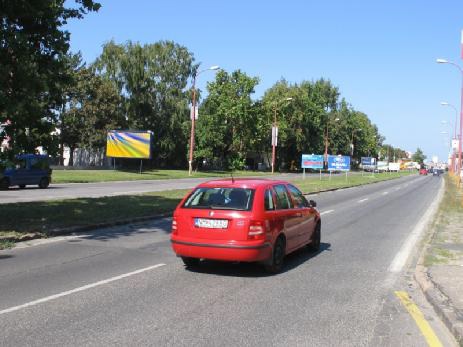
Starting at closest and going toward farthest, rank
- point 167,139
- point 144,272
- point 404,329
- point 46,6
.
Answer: point 404,329 < point 144,272 < point 46,6 < point 167,139

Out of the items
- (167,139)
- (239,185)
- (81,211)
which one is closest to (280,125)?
(167,139)

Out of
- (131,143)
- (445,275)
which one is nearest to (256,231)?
(445,275)

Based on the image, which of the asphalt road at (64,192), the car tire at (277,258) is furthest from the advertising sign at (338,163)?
the car tire at (277,258)

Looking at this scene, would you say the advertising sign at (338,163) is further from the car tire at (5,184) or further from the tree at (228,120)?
the car tire at (5,184)

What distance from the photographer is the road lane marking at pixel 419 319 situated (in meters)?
5.29

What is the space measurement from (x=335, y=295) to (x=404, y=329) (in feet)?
4.84

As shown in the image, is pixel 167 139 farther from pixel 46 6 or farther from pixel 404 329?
pixel 404 329

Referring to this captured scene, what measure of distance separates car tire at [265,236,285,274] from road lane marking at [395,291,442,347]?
6.18ft

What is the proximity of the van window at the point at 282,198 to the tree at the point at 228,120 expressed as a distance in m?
59.3

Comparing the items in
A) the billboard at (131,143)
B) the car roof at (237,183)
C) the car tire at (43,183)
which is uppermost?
the billboard at (131,143)

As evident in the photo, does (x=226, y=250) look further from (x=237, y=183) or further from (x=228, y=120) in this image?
(x=228, y=120)

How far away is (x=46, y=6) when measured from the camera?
11.5 meters

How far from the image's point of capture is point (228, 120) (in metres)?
72.4

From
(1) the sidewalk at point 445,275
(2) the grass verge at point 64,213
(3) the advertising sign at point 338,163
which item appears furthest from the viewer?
(3) the advertising sign at point 338,163
